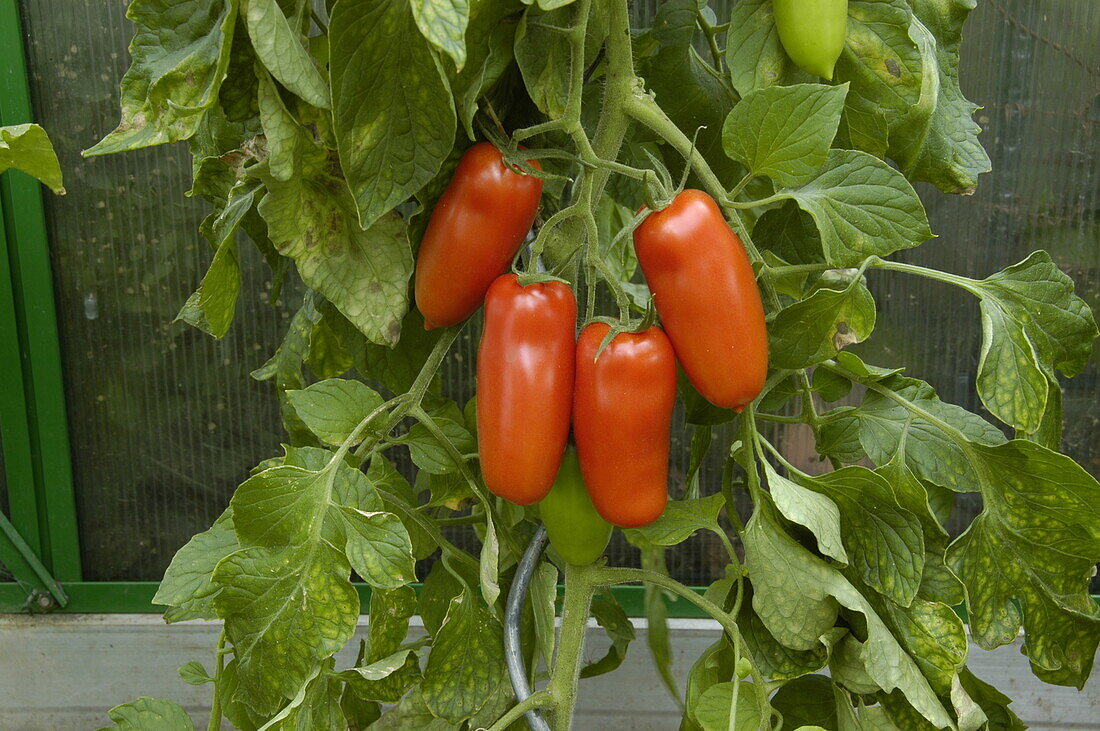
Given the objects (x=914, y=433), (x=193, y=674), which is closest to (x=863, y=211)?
(x=914, y=433)

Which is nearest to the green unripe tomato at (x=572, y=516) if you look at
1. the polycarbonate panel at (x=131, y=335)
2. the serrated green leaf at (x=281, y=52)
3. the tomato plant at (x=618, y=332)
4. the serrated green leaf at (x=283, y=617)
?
the tomato plant at (x=618, y=332)

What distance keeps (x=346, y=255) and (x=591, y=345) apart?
0.42 ft

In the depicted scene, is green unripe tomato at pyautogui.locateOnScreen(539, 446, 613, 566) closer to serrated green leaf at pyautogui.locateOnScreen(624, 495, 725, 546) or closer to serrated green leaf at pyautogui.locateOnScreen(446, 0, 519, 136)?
serrated green leaf at pyautogui.locateOnScreen(624, 495, 725, 546)

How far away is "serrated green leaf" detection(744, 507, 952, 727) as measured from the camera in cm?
45

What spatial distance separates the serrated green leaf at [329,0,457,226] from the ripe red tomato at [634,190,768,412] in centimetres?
10

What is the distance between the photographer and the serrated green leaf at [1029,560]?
48 cm

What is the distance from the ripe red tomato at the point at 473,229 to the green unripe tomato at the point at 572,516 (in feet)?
0.32

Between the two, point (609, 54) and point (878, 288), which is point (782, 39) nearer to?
point (609, 54)

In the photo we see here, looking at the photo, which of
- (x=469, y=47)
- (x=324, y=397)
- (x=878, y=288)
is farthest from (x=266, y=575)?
(x=878, y=288)

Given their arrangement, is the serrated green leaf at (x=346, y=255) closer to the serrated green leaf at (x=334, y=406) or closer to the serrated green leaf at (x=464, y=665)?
the serrated green leaf at (x=334, y=406)

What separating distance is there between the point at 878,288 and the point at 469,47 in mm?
804

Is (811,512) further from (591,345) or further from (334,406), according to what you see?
(334,406)

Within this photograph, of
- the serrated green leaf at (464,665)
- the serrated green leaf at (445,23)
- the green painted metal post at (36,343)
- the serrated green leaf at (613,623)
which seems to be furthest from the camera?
the green painted metal post at (36,343)

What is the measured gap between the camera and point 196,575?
1.73ft
